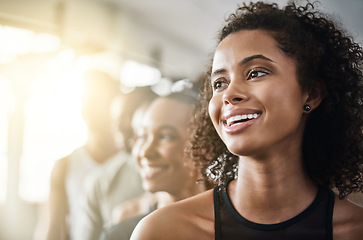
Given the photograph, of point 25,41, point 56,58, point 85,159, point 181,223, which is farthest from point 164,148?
point 25,41

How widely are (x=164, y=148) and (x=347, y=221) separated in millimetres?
451

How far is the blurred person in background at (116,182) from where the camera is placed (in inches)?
43.8

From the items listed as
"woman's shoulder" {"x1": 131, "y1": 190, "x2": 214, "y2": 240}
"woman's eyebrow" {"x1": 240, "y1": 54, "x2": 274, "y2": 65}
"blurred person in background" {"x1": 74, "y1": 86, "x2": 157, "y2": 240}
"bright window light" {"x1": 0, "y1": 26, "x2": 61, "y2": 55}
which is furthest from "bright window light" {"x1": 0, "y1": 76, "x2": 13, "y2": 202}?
"woman's eyebrow" {"x1": 240, "y1": 54, "x2": 274, "y2": 65}

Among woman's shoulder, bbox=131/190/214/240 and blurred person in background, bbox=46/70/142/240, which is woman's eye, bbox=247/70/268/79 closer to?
woman's shoulder, bbox=131/190/214/240

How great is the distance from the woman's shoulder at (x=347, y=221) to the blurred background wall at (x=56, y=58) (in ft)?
3.95

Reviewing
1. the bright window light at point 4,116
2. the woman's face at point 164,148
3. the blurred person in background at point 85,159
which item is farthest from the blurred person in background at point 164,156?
the bright window light at point 4,116

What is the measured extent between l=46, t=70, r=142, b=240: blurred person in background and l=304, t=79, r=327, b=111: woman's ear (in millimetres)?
805

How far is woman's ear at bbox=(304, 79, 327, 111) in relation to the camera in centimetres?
63

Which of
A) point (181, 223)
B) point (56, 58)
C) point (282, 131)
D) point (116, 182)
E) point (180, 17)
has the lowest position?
point (116, 182)

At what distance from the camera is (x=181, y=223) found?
2.04 feet

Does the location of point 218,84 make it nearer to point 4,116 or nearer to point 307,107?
point 307,107

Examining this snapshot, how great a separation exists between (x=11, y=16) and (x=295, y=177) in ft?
5.35

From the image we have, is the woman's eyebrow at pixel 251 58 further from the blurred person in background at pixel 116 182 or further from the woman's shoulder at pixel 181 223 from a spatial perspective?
the blurred person in background at pixel 116 182

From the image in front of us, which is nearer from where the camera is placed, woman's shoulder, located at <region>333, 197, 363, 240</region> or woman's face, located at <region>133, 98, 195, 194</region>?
woman's shoulder, located at <region>333, 197, 363, 240</region>
